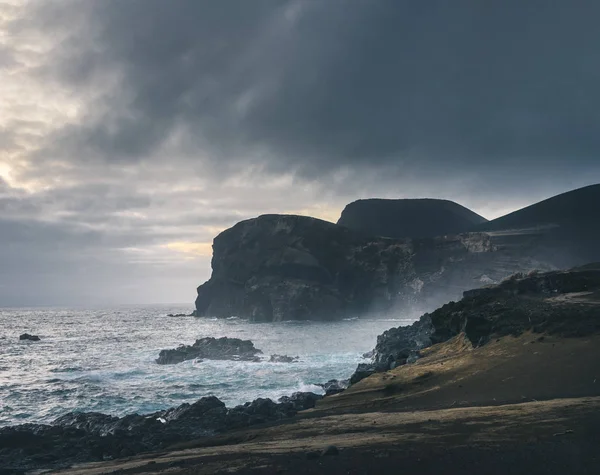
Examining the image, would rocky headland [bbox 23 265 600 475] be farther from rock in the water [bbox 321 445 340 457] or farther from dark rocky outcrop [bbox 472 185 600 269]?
dark rocky outcrop [bbox 472 185 600 269]

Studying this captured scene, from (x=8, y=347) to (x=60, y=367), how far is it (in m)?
41.7

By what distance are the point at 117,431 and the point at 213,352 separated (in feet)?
163

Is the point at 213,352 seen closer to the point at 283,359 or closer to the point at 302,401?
the point at 283,359

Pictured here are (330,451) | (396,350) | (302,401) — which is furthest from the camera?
(396,350)

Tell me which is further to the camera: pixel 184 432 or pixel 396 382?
pixel 396 382

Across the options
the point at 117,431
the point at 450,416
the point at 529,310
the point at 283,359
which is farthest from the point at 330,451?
the point at 283,359

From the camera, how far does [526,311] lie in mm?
40844

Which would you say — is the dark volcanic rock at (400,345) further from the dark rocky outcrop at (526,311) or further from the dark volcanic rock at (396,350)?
the dark rocky outcrop at (526,311)

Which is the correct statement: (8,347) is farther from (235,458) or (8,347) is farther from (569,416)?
(569,416)

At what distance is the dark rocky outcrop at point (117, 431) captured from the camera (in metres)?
28.9

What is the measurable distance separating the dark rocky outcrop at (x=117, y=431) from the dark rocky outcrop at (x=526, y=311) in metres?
11.9

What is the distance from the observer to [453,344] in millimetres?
44750

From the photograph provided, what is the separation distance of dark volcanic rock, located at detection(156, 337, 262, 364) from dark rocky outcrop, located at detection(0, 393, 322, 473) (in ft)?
124

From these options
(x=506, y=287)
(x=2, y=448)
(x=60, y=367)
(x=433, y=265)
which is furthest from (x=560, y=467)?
(x=433, y=265)
